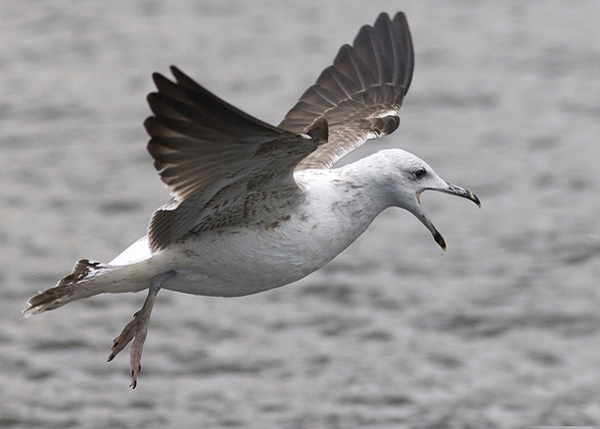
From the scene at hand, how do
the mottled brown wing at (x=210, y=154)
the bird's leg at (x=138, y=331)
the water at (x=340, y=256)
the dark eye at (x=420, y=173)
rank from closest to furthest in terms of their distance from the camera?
the mottled brown wing at (x=210, y=154) → the bird's leg at (x=138, y=331) → the dark eye at (x=420, y=173) → the water at (x=340, y=256)

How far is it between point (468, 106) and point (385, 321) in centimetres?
459

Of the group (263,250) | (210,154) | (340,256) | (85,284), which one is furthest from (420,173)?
(340,256)

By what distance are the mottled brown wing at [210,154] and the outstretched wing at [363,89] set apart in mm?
1409

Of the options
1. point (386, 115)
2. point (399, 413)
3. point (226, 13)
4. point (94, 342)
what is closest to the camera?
point (386, 115)

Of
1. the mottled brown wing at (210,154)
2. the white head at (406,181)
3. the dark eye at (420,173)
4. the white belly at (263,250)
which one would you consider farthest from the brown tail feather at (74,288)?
the dark eye at (420,173)

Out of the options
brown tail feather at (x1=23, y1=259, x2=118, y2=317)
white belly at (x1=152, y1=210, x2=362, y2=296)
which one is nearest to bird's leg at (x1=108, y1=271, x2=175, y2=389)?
white belly at (x1=152, y1=210, x2=362, y2=296)

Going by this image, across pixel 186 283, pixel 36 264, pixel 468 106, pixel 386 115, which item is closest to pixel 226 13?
pixel 468 106

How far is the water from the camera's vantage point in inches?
511

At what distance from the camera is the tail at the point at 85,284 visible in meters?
7.55

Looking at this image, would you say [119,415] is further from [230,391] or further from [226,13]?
[226,13]

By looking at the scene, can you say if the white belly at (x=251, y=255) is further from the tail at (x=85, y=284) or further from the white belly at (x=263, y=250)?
the tail at (x=85, y=284)

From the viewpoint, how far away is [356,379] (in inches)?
516

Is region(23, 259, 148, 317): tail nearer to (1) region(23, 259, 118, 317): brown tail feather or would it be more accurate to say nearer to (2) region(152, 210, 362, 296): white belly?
(1) region(23, 259, 118, 317): brown tail feather

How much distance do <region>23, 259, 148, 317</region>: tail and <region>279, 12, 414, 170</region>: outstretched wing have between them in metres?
1.64
